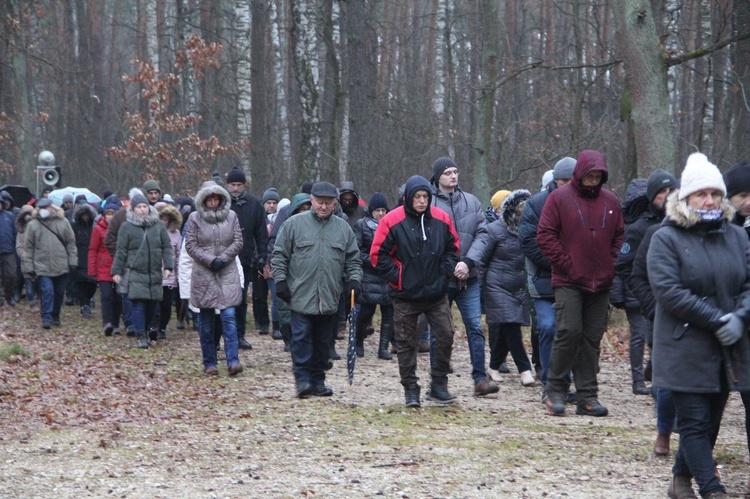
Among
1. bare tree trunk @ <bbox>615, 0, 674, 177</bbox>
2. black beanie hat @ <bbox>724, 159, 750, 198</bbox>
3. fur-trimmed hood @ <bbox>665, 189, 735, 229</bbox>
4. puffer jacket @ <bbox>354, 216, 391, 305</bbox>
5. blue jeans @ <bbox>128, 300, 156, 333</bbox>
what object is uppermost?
bare tree trunk @ <bbox>615, 0, 674, 177</bbox>

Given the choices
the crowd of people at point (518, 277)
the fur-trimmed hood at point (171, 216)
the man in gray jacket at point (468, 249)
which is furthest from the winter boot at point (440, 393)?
the fur-trimmed hood at point (171, 216)

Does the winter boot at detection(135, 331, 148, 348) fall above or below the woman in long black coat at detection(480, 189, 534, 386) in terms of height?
below

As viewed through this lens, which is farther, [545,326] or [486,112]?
[486,112]

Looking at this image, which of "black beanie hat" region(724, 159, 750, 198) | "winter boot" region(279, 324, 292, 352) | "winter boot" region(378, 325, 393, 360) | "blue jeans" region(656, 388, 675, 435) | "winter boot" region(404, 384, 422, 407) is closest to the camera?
"black beanie hat" region(724, 159, 750, 198)

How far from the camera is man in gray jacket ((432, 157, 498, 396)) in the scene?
10312 mm

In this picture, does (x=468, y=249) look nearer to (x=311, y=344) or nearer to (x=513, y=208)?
(x=513, y=208)

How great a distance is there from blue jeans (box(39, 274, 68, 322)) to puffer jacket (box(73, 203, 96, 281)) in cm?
132

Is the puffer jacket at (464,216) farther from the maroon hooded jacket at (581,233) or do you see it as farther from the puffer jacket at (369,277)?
the puffer jacket at (369,277)

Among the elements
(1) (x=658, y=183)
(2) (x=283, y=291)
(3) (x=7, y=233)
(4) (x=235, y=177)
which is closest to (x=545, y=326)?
(1) (x=658, y=183)

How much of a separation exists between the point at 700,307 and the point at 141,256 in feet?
32.7

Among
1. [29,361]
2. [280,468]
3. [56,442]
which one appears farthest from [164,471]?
[29,361]

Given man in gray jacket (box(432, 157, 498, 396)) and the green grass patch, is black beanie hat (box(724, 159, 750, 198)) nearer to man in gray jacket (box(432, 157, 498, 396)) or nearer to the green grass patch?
man in gray jacket (box(432, 157, 498, 396))

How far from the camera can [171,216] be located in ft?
51.7

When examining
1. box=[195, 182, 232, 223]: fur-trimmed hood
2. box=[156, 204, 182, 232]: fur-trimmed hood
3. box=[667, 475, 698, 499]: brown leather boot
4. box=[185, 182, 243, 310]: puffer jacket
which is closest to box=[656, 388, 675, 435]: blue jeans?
box=[667, 475, 698, 499]: brown leather boot
